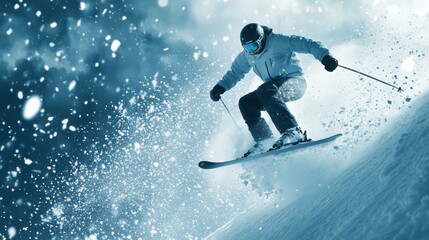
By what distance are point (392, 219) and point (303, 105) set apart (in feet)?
24.0

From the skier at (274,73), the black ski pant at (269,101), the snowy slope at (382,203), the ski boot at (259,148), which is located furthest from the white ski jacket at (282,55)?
the snowy slope at (382,203)

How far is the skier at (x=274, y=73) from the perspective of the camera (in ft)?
13.6

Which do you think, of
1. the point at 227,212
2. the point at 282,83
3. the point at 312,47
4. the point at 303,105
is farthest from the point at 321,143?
the point at 227,212

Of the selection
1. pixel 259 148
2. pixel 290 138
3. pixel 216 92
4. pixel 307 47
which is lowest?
pixel 290 138

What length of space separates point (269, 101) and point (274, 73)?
638mm

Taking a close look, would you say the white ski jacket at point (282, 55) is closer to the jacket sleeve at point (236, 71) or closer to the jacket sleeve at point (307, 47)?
the jacket sleeve at point (307, 47)

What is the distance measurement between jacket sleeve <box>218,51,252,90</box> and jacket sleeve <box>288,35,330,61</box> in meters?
0.82

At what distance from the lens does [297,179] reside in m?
5.41

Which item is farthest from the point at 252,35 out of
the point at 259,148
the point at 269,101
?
the point at 259,148

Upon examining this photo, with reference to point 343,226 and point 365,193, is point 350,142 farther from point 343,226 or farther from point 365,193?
point 343,226

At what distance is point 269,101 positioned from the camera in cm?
418

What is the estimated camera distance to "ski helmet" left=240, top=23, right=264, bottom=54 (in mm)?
4305

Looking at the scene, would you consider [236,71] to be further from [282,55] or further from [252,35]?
[252,35]

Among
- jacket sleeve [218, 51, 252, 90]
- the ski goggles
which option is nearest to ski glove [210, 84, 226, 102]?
jacket sleeve [218, 51, 252, 90]
